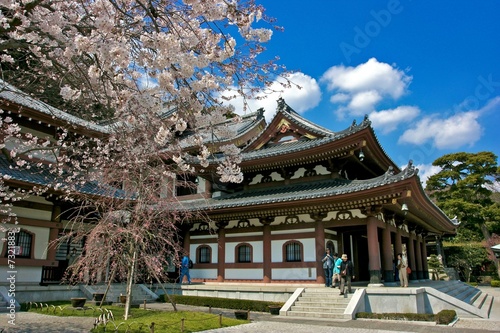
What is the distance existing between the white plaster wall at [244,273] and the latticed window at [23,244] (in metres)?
9.15

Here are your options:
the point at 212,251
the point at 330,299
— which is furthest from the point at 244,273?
the point at 330,299

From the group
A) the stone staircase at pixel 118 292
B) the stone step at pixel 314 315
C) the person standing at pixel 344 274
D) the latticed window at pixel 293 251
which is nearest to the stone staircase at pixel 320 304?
the stone step at pixel 314 315

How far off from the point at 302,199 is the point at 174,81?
1128cm

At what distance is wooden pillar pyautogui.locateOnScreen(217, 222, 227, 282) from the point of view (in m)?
19.8

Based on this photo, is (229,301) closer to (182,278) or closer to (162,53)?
(182,278)

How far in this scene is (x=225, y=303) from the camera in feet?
56.1

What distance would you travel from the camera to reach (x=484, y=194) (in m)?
41.8

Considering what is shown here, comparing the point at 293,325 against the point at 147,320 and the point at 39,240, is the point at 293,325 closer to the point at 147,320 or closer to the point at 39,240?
the point at 147,320

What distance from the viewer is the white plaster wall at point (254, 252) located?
62.3ft

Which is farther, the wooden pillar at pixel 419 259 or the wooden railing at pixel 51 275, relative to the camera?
the wooden pillar at pixel 419 259

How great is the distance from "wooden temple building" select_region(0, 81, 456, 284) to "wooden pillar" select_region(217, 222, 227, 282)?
0.17 feet

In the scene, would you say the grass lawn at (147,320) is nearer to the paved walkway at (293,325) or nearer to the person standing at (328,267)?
the paved walkway at (293,325)

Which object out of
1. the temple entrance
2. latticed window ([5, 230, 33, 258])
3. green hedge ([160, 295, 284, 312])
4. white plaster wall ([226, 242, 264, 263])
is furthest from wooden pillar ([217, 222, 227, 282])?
latticed window ([5, 230, 33, 258])

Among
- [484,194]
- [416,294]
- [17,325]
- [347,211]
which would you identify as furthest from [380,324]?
[484,194]
